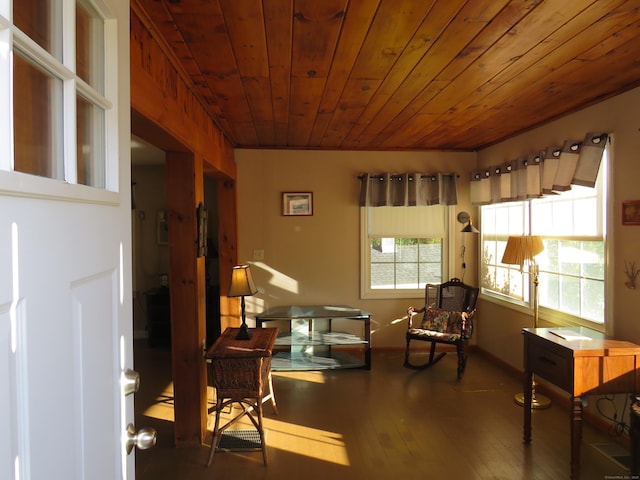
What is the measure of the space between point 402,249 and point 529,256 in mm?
1695

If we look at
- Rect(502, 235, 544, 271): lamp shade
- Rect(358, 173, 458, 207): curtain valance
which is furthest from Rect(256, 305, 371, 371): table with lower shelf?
Rect(502, 235, 544, 271): lamp shade

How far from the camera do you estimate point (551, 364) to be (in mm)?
2621

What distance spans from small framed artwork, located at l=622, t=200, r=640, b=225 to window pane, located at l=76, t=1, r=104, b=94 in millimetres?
3038

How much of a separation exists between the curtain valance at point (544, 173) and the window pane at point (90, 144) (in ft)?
10.2

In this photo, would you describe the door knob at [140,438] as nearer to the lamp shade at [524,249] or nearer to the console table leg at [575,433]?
the console table leg at [575,433]

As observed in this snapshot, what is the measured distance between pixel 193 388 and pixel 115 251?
2.07m

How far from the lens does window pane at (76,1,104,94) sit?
912 millimetres

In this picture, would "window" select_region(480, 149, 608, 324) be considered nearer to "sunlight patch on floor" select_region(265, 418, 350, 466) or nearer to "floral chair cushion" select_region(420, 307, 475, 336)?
"floral chair cushion" select_region(420, 307, 475, 336)

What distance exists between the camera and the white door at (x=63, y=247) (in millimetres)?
608

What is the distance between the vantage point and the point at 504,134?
4141 millimetres

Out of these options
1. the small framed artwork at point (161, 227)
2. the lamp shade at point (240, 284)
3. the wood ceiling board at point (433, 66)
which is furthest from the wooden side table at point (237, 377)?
the small framed artwork at point (161, 227)

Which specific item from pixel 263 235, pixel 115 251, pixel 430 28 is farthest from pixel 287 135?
pixel 115 251

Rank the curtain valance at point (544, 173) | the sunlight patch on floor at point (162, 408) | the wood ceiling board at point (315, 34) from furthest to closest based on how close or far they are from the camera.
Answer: the sunlight patch on floor at point (162, 408) < the curtain valance at point (544, 173) < the wood ceiling board at point (315, 34)

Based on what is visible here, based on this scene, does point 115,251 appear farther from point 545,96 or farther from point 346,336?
point 346,336
